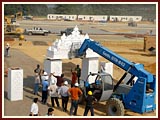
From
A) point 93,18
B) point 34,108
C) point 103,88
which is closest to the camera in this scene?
point 34,108

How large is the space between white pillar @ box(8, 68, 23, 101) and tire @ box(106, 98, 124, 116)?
414 centimetres

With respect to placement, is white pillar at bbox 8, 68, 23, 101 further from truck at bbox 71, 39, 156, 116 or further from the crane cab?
the crane cab

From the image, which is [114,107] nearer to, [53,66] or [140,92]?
[140,92]

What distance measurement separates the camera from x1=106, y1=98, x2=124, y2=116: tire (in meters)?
14.4

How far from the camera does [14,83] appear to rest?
52.8 ft

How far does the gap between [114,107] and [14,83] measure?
4.65m

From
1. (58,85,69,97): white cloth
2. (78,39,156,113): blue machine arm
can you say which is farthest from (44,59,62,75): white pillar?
(78,39,156,113): blue machine arm

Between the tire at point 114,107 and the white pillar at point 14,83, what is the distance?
4.14m

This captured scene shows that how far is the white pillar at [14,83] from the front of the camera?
52.4 feet

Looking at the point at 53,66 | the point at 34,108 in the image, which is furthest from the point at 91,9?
the point at 34,108

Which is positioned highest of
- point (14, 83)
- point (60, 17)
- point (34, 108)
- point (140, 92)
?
point (60, 17)

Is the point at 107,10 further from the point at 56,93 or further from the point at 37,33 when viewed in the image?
the point at 56,93

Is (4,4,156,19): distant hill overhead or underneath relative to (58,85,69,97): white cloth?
overhead

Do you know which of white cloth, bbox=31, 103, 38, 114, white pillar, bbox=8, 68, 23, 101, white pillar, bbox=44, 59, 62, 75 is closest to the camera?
white cloth, bbox=31, 103, 38, 114
